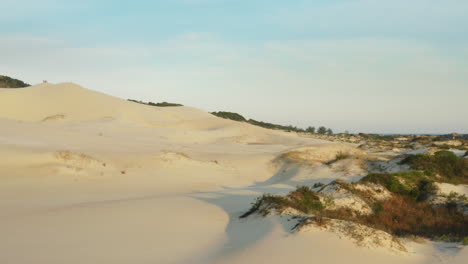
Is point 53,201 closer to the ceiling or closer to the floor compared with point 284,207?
closer to the floor

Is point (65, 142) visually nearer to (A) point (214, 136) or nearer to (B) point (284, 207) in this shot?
(B) point (284, 207)

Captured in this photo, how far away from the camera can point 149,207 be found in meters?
11.6

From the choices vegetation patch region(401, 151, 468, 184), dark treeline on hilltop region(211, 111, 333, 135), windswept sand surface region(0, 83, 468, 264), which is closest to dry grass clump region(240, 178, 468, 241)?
windswept sand surface region(0, 83, 468, 264)

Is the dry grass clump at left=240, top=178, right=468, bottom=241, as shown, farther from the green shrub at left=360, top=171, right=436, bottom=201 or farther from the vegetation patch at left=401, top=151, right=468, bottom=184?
the vegetation patch at left=401, top=151, right=468, bottom=184

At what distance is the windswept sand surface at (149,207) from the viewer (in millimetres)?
7598

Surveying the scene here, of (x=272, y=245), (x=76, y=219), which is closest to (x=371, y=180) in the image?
(x=272, y=245)

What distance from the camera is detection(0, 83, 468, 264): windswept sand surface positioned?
7.60 m

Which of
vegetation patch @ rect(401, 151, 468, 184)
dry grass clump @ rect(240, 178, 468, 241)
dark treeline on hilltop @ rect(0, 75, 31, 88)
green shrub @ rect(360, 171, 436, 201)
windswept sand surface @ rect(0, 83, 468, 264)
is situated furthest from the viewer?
dark treeline on hilltop @ rect(0, 75, 31, 88)

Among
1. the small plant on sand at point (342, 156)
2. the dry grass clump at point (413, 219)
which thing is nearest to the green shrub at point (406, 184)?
the dry grass clump at point (413, 219)

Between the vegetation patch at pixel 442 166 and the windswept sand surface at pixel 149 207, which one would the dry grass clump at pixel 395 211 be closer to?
the windswept sand surface at pixel 149 207

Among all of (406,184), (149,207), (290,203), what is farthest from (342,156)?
(149,207)

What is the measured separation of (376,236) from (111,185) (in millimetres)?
11642

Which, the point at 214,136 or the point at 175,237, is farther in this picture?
the point at 214,136

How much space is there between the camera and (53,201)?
12844 millimetres
